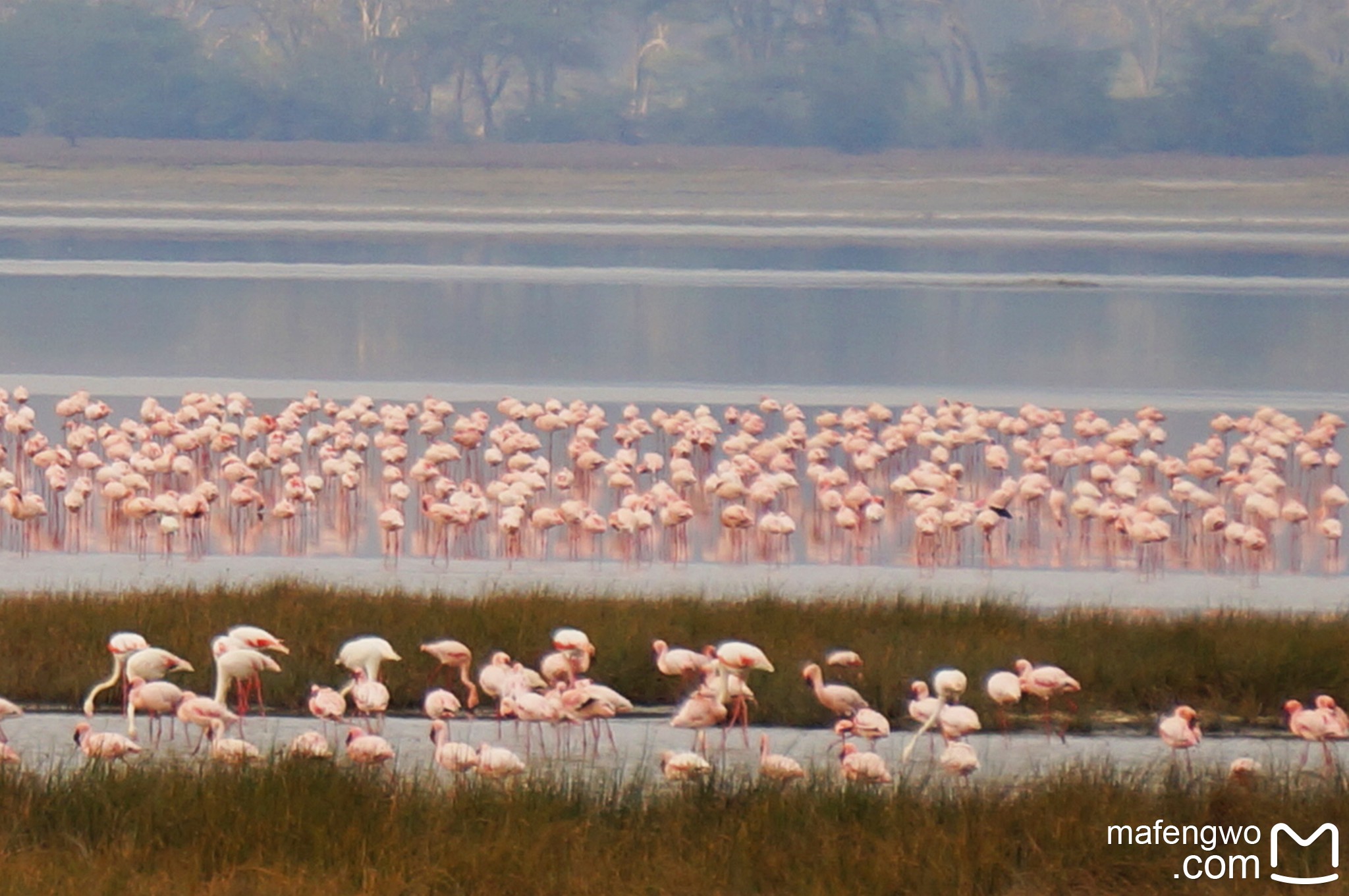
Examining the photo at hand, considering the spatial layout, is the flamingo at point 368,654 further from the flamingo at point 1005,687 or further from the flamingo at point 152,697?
the flamingo at point 1005,687

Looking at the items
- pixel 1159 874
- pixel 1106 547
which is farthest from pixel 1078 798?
pixel 1106 547

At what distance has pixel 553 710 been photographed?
5.51 meters

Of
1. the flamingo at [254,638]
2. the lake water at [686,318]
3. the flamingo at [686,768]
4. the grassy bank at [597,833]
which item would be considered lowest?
the grassy bank at [597,833]

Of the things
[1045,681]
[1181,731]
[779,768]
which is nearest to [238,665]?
[779,768]

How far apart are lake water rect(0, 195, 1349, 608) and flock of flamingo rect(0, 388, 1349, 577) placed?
282 mm

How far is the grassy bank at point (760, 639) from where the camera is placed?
21.9 ft

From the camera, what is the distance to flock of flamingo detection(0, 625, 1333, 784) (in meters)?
5.24

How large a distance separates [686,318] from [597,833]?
19.4 metres

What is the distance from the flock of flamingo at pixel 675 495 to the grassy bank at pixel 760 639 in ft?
3.76

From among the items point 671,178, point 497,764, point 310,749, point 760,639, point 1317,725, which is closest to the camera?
point 497,764

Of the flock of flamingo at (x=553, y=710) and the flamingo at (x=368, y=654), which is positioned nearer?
the flock of flamingo at (x=553, y=710)

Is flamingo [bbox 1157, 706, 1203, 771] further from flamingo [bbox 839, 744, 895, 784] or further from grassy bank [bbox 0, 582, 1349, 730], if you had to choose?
grassy bank [bbox 0, 582, 1349, 730]

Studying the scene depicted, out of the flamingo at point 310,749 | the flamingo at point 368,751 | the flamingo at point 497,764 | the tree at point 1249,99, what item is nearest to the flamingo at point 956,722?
the flamingo at point 497,764

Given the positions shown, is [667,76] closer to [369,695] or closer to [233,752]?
[369,695]
